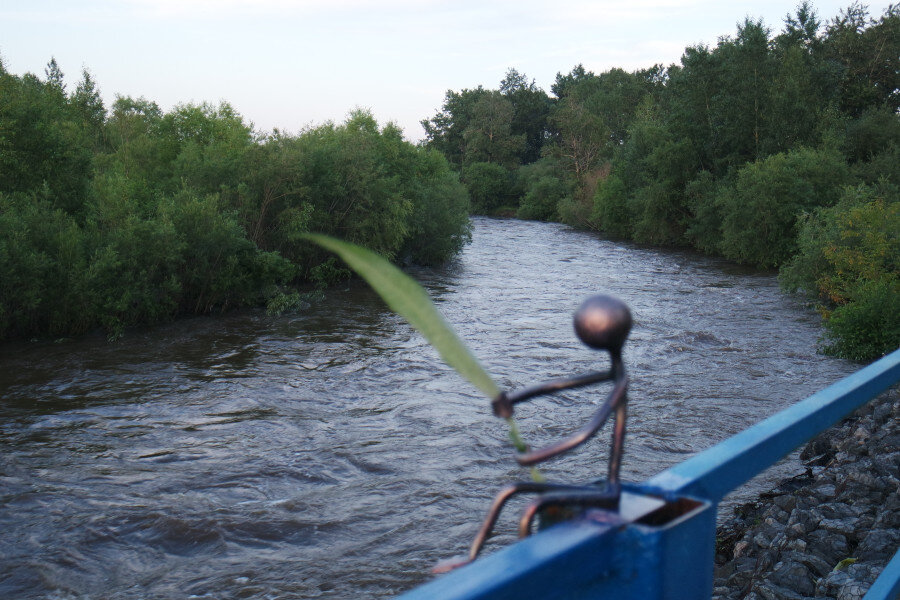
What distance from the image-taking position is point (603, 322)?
38.1 inches

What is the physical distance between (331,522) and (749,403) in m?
7.03

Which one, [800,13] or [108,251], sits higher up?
[800,13]

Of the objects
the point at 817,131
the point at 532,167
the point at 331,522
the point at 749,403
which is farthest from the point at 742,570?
the point at 532,167

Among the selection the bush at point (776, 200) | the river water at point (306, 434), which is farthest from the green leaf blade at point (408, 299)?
the bush at point (776, 200)

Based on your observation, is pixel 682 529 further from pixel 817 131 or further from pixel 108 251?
pixel 817 131

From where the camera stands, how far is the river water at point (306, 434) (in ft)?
23.7

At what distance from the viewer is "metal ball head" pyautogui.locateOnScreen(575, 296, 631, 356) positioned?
0.97 m

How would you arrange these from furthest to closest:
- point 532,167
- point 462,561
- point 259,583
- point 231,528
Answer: point 532,167, point 231,528, point 259,583, point 462,561

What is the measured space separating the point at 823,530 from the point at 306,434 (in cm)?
685

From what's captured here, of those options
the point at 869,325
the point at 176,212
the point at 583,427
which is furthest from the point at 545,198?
the point at 583,427

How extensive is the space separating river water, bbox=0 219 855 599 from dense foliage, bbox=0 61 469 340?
0.94 m

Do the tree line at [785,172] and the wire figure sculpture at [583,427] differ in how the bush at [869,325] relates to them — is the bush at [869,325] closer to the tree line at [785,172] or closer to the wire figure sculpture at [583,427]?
the tree line at [785,172]

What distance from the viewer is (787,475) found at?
28.7 ft

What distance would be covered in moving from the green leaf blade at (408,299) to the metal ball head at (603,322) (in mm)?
183
